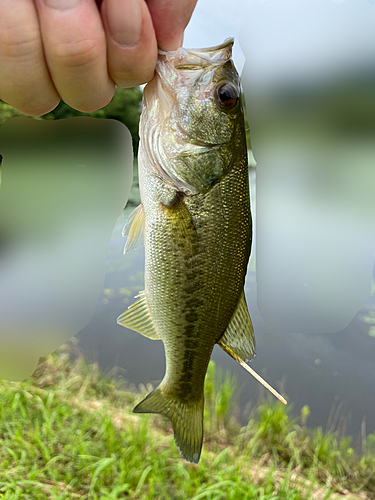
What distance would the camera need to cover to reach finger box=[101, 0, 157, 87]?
0.50 m

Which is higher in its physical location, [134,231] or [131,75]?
[131,75]

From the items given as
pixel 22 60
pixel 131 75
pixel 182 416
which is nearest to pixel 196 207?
pixel 131 75

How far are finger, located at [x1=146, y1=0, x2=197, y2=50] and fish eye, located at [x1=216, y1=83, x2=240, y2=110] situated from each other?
0.53ft

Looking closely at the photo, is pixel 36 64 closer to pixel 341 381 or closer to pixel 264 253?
pixel 264 253

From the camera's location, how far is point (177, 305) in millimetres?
827

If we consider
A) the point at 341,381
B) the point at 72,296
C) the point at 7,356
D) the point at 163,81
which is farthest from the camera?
the point at 72,296

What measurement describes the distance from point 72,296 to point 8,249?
1035 mm

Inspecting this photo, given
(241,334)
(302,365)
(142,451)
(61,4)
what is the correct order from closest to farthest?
(61,4), (241,334), (142,451), (302,365)

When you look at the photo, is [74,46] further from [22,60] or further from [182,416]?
[182,416]

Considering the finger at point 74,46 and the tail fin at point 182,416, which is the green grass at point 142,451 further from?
the finger at point 74,46

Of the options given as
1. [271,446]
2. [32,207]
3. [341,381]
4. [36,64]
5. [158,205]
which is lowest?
[271,446]

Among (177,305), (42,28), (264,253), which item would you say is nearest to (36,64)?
(42,28)

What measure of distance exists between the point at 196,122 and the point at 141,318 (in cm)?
50

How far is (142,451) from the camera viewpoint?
193cm
